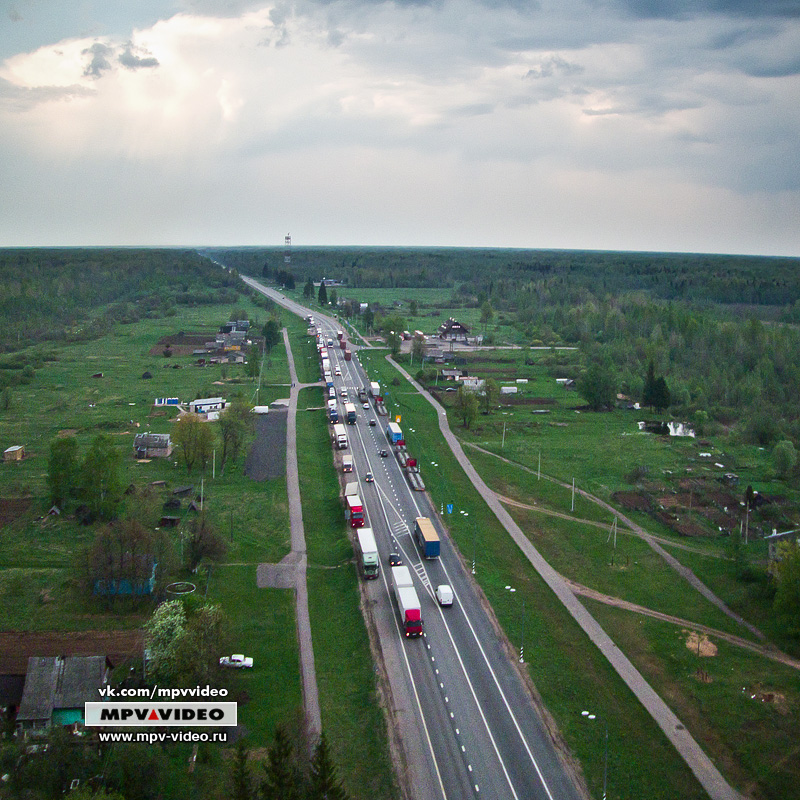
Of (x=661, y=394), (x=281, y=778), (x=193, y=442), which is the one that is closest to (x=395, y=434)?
(x=193, y=442)

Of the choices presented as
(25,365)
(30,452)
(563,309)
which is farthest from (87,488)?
(563,309)

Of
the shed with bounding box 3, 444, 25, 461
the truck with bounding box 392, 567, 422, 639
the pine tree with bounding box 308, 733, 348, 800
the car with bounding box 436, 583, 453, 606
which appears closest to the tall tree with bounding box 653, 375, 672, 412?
the car with bounding box 436, 583, 453, 606

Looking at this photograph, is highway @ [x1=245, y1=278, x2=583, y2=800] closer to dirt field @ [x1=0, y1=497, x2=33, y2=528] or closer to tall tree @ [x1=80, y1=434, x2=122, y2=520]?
tall tree @ [x1=80, y1=434, x2=122, y2=520]

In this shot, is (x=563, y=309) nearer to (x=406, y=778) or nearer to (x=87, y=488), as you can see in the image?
(x=87, y=488)

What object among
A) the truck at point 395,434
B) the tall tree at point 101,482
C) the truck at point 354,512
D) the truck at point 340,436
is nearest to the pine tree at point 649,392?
the truck at point 395,434

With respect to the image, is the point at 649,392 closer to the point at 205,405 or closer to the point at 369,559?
the point at 205,405
